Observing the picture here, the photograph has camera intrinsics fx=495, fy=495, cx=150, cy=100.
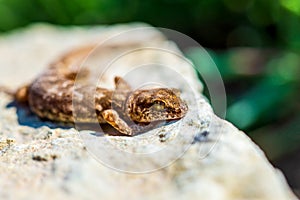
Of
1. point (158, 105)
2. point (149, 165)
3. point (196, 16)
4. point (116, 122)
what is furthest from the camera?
point (196, 16)

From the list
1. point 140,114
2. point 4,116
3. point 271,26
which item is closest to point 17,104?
point 4,116

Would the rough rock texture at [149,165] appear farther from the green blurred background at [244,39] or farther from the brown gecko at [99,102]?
the green blurred background at [244,39]

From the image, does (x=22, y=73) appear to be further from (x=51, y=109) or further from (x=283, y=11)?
(x=283, y=11)

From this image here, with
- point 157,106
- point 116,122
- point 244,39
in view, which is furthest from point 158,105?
point 244,39

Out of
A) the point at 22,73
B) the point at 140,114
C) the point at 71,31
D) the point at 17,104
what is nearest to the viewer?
the point at 140,114

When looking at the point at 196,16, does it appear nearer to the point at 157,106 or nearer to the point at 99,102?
the point at 99,102

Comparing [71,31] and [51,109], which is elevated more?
[51,109]

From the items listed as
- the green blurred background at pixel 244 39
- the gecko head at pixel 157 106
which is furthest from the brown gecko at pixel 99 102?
the green blurred background at pixel 244 39
